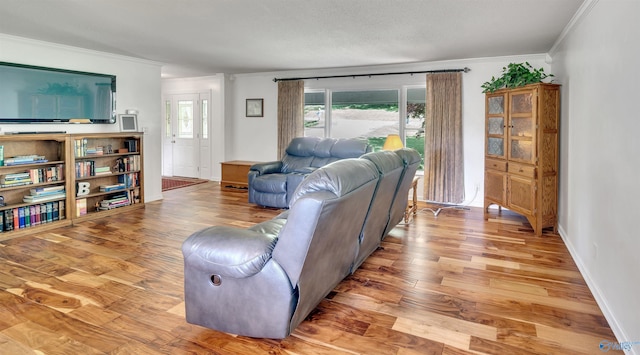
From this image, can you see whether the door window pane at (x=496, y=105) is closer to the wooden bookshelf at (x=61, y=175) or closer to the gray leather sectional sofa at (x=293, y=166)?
the gray leather sectional sofa at (x=293, y=166)

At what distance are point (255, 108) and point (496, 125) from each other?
459cm

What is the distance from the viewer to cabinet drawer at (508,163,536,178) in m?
4.41

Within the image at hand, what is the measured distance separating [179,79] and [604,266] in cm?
834

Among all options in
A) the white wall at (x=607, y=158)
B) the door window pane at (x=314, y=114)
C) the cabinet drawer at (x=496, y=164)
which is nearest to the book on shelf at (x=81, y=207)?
the door window pane at (x=314, y=114)

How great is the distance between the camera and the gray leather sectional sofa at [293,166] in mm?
5660

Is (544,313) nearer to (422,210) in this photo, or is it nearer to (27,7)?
(422,210)

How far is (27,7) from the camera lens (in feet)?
11.5

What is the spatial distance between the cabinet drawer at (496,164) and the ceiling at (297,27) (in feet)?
4.74

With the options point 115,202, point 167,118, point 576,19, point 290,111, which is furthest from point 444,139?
point 167,118

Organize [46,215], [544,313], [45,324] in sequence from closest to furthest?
[45,324] → [544,313] → [46,215]

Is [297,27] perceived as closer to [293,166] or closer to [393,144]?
[393,144]

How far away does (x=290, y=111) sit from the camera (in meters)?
7.44

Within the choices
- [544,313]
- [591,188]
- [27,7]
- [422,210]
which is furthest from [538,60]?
[27,7]

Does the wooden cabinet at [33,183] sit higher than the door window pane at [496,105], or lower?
lower
